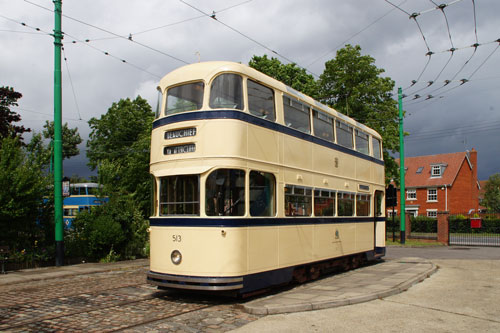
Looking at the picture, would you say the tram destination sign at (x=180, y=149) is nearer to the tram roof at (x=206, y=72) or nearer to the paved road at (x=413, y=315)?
the tram roof at (x=206, y=72)

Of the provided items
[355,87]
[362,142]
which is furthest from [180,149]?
[355,87]

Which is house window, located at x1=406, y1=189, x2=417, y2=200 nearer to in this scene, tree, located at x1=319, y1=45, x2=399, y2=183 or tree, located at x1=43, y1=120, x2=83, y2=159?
tree, located at x1=319, y1=45, x2=399, y2=183

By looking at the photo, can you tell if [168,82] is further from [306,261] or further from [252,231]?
[306,261]

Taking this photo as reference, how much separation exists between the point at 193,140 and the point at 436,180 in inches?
2062

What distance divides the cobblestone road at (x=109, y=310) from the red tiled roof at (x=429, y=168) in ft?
164

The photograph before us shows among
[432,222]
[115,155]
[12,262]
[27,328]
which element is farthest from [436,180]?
[27,328]

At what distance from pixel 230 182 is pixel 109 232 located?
8539 millimetres

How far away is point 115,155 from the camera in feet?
133

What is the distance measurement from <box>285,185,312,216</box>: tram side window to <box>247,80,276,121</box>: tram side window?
5.57 ft

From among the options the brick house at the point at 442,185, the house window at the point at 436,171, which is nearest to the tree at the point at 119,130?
the brick house at the point at 442,185

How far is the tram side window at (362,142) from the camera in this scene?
1494 centimetres

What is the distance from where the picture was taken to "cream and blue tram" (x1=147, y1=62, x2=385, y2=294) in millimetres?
8570

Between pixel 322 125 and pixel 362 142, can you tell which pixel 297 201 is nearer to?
pixel 322 125

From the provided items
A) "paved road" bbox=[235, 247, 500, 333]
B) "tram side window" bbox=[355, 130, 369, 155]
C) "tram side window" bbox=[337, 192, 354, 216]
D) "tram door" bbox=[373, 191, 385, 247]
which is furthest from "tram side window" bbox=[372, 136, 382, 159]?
"paved road" bbox=[235, 247, 500, 333]
